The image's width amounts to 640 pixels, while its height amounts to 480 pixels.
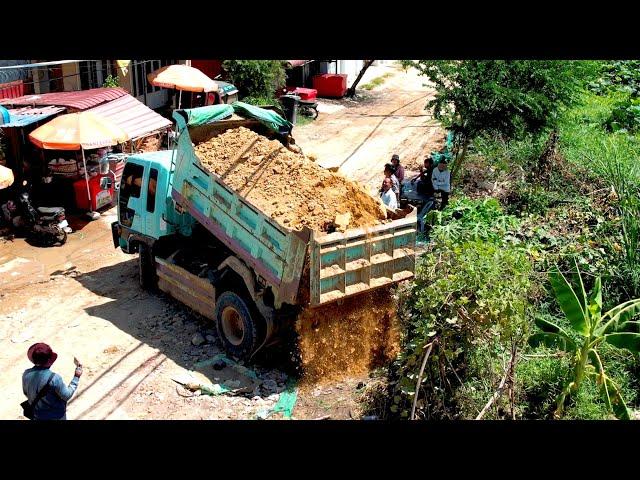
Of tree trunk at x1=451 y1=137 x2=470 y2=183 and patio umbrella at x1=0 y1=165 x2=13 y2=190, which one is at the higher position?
patio umbrella at x1=0 y1=165 x2=13 y2=190

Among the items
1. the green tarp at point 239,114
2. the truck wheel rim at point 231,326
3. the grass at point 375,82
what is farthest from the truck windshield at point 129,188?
the grass at point 375,82

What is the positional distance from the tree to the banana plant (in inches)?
254

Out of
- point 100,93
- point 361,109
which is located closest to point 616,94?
point 361,109

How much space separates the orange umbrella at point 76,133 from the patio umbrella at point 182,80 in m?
4.36

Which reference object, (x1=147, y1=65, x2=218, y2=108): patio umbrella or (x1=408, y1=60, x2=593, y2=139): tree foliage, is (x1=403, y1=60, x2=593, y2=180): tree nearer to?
(x1=408, y1=60, x2=593, y2=139): tree foliage

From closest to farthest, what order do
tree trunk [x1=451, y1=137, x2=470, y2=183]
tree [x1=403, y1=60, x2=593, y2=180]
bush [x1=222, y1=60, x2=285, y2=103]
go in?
tree [x1=403, y1=60, x2=593, y2=180], tree trunk [x1=451, y1=137, x2=470, y2=183], bush [x1=222, y1=60, x2=285, y2=103]

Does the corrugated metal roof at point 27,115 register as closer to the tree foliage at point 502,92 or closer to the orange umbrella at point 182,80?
the orange umbrella at point 182,80

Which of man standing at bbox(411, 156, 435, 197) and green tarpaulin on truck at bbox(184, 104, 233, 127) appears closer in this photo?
green tarpaulin on truck at bbox(184, 104, 233, 127)

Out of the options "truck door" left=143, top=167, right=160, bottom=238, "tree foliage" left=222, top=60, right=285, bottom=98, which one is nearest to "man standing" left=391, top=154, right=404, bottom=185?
"truck door" left=143, top=167, right=160, bottom=238

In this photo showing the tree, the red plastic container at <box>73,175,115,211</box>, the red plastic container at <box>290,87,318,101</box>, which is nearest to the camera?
the tree

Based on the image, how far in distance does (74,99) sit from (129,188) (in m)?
5.47

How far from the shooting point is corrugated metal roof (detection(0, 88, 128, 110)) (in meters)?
14.7

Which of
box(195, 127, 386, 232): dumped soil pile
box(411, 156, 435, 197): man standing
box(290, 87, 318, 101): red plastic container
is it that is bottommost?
box(290, 87, 318, 101): red plastic container

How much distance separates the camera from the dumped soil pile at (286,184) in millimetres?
8211
